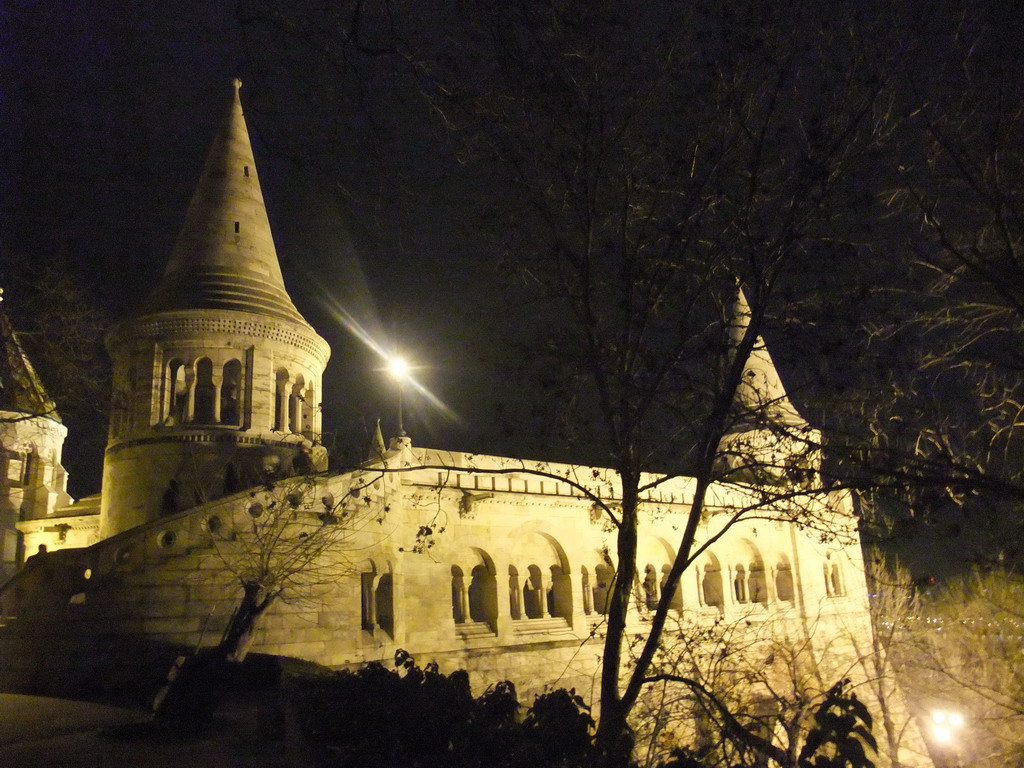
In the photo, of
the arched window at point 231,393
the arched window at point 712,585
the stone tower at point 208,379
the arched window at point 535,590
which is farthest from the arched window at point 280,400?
the arched window at point 712,585

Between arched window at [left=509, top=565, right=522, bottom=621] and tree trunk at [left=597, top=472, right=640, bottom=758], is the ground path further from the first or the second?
arched window at [left=509, top=565, right=522, bottom=621]

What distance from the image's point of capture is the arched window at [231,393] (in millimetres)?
15719

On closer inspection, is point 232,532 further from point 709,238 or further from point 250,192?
point 250,192

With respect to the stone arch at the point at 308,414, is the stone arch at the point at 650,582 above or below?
below

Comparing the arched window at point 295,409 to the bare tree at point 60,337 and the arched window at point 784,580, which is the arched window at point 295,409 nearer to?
the bare tree at point 60,337

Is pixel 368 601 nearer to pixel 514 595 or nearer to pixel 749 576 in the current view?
pixel 514 595

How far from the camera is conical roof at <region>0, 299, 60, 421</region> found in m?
9.95

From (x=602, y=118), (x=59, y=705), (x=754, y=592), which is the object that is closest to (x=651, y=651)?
(x=602, y=118)

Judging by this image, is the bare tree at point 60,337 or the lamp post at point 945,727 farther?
the lamp post at point 945,727

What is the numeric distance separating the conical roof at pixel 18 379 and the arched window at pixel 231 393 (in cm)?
295

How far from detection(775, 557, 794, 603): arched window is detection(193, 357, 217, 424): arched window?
1635 centimetres

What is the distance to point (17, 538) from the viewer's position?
782 inches

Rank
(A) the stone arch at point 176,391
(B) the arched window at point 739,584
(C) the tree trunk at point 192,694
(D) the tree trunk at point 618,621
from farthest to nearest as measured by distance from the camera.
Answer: (B) the arched window at point 739,584 < (A) the stone arch at point 176,391 < (C) the tree trunk at point 192,694 < (D) the tree trunk at point 618,621

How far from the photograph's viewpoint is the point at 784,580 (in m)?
23.6
